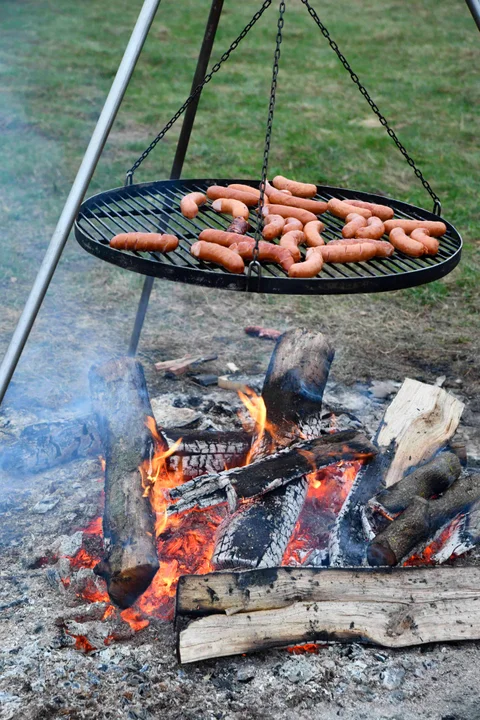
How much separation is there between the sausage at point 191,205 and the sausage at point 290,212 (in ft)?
0.97

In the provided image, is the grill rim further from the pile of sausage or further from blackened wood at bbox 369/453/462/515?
blackened wood at bbox 369/453/462/515

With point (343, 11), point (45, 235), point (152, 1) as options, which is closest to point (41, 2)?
point (343, 11)

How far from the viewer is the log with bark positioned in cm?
310

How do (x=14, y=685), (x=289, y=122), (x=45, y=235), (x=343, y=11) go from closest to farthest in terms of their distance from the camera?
(x=14, y=685), (x=45, y=235), (x=289, y=122), (x=343, y=11)

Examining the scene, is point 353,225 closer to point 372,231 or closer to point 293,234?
point 372,231

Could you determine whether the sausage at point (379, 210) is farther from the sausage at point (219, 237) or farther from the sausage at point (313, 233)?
the sausage at point (219, 237)

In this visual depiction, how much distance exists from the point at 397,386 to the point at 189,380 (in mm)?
1279

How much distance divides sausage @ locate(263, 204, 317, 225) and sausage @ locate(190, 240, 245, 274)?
2.17ft

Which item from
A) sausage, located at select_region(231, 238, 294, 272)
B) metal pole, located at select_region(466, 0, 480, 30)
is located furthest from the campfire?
metal pole, located at select_region(466, 0, 480, 30)

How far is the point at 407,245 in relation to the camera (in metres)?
2.93

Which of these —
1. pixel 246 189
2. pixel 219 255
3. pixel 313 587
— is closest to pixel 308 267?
pixel 219 255

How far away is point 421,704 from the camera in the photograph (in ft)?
8.12

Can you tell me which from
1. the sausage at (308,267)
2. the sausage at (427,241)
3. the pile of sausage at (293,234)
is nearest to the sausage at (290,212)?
the pile of sausage at (293,234)

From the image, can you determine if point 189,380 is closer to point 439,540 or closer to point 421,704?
point 439,540
